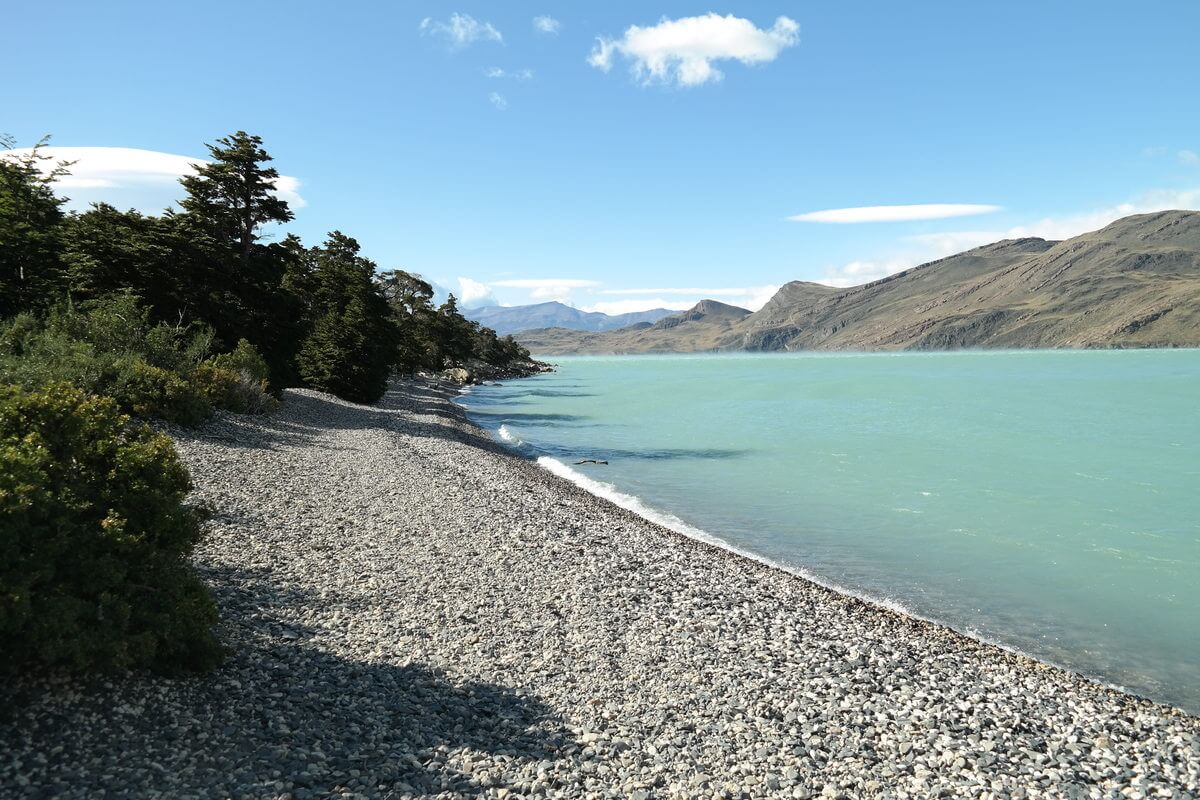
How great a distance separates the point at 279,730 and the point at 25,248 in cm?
3859

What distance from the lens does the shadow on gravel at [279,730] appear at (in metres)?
6.48

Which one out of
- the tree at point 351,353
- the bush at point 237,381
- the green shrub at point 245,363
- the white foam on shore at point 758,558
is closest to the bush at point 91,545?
the white foam on shore at point 758,558

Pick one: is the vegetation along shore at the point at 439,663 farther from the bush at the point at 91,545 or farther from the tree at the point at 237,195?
the tree at the point at 237,195

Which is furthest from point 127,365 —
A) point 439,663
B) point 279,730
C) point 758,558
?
point 758,558

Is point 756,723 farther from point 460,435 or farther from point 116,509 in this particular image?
point 460,435

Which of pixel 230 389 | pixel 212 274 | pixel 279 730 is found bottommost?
pixel 279 730

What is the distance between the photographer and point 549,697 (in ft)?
31.2

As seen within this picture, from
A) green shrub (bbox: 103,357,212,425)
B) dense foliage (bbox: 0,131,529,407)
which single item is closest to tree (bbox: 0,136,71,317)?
dense foliage (bbox: 0,131,529,407)

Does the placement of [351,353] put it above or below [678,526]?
above

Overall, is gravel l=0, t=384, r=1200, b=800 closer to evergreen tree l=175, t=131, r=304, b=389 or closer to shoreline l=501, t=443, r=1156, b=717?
shoreline l=501, t=443, r=1156, b=717

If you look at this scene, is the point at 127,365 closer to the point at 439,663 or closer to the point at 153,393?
the point at 153,393

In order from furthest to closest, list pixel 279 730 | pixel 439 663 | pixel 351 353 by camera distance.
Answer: pixel 351 353, pixel 439 663, pixel 279 730

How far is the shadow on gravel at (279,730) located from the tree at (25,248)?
30116mm

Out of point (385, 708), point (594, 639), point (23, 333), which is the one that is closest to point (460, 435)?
point (23, 333)
